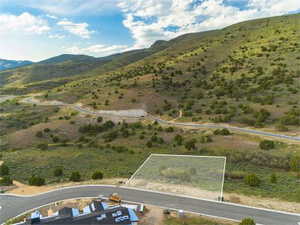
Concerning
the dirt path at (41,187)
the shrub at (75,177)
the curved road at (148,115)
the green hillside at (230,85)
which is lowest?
the dirt path at (41,187)

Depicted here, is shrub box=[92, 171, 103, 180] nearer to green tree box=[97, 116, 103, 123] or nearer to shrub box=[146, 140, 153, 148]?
shrub box=[146, 140, 153, 148]

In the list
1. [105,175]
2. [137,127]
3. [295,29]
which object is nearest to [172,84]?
[137,127]

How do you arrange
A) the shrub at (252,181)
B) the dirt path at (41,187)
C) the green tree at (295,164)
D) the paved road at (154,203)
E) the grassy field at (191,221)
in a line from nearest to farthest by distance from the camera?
the grassy field at (191,221) → the paved road at (154,203) → the shrub at (252,181) → the dirt path at (41,187) → the green tree at (295,164)

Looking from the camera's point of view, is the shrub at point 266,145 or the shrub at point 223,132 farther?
the shrub at point 223,132

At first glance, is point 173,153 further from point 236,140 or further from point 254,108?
point 254,108

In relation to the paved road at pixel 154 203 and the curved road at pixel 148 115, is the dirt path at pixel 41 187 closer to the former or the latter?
the paved road at pixel 154 203

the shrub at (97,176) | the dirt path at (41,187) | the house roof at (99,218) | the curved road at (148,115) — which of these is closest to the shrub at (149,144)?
the dirt path at (41,187)

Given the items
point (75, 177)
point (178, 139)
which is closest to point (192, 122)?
point (178, 139)
